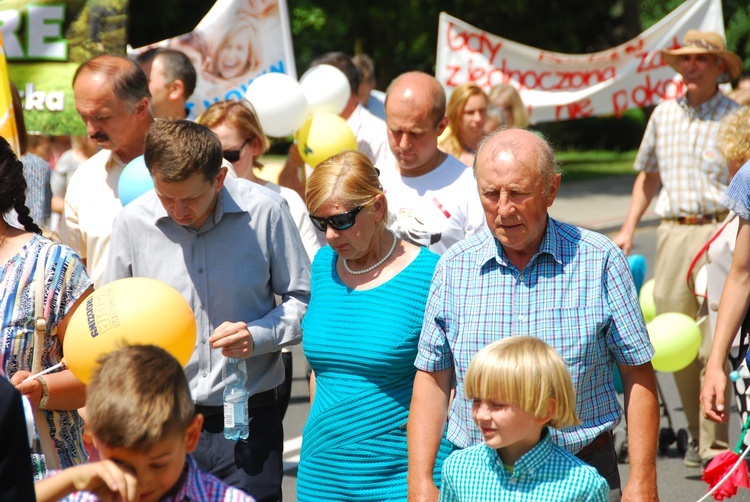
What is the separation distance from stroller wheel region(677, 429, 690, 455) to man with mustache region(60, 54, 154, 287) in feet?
12.2

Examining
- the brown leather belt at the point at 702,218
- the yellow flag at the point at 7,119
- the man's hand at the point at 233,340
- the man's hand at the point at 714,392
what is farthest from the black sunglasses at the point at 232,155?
the brown leather belt at the point at 702,218

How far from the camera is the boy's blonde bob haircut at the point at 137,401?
8.27ft

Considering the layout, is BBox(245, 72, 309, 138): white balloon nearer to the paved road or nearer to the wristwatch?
the paved road

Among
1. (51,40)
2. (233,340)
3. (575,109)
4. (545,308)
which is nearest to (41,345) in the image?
(233,340)

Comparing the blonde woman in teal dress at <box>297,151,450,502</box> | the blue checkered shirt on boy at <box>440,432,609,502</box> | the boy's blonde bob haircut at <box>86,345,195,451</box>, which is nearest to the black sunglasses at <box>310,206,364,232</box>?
the blonde woman in teal dress at <box>297,151,450,502</box>

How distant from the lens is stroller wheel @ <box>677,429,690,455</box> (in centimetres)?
691

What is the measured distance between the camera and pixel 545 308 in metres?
3.44

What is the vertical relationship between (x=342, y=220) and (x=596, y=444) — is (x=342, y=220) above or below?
above

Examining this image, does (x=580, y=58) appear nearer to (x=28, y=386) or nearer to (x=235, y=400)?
(x=235, y=400)

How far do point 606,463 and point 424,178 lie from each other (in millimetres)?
2276

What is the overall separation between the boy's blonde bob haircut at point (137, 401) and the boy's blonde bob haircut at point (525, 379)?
0.88 metres

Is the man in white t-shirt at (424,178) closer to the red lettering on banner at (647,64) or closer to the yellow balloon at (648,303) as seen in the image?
the yellow balloon at (648,303)

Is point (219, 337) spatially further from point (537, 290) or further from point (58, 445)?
point (537, 290)

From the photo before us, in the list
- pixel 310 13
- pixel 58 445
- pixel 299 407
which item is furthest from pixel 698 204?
pixel 310 13
